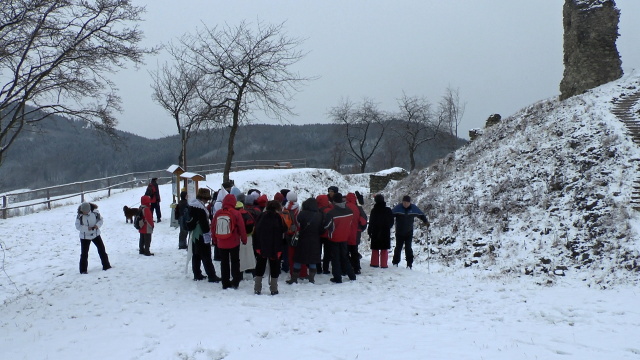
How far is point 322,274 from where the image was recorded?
9625 mm

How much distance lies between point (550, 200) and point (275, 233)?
28.5 ft

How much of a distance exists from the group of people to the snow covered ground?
0.39m

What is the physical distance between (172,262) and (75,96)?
457 cm

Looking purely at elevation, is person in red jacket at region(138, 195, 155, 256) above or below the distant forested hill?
below

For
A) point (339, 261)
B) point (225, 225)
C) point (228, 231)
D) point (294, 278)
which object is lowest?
point (294, 278)

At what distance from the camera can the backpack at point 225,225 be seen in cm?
783

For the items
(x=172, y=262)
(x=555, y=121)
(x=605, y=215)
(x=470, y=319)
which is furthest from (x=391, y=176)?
(x=470, y=319)

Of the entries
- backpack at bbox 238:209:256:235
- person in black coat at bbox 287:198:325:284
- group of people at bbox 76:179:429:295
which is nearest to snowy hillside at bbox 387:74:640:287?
group of people at bbox 76:179:429:295

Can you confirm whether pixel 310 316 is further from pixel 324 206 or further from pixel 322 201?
pixel 322 201

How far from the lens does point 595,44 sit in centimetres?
1838

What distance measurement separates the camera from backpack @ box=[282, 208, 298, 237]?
27.5 feet

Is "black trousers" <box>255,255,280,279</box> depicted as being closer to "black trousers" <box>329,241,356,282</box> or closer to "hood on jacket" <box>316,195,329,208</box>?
"black trousers" <box>329,241,356,282</box>

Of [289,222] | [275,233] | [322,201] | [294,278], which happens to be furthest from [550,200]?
[275,233]

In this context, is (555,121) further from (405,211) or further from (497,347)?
(497,347)
